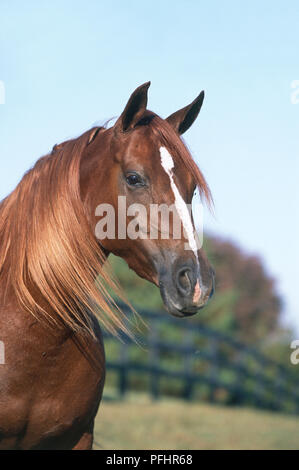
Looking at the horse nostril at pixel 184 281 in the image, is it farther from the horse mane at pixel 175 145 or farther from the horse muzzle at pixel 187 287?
the horse mane at pixel 175 145

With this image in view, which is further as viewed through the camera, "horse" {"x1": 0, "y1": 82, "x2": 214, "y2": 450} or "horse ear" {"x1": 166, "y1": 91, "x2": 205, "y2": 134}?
"horse ear" {"x1": 166, "y1": 91, "x2": 205, "y2": 134}

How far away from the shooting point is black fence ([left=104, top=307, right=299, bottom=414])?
10867mm

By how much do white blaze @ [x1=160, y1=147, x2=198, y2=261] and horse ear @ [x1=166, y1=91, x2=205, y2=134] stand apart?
0.42 m

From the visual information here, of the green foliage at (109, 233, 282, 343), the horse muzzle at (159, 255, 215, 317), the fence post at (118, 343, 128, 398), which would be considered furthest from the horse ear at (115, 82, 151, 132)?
the green foliage at (109, 233, 282, 343)

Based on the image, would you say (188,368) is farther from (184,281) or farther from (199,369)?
(184,281)

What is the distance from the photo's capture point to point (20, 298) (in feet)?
8.57

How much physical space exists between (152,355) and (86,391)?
862 cm

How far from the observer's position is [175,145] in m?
2.60

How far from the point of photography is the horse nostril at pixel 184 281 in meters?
2.32

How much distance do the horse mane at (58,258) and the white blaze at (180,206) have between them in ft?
1.42

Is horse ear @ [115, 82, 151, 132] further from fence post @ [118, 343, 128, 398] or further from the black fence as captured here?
fence post @ [118, 343, 128, 398]

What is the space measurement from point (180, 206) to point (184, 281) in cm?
32

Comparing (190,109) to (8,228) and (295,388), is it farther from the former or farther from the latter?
(295,388)

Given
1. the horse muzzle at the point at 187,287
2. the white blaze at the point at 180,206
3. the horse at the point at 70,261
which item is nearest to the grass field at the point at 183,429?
the horse at the point at 70,261
